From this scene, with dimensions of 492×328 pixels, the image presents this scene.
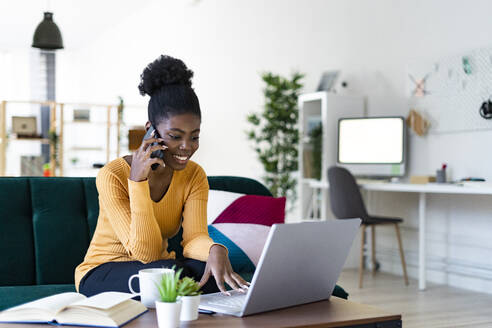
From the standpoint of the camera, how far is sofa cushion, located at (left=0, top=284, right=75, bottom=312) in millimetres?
1826

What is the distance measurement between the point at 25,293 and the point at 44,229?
33 cm

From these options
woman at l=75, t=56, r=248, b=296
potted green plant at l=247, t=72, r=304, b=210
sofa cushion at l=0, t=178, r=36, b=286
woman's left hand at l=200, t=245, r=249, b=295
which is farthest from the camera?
potted green plant at l=247, t=72, r=304, b=210

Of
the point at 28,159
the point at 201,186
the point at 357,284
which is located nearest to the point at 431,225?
the point at 357,284

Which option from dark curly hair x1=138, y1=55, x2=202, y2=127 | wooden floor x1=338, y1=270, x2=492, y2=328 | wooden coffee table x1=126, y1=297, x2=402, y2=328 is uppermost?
dark curly hair x1=138, y1=55, x2=202, y2=127

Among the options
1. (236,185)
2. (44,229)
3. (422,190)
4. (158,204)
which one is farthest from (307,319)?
(422,190)

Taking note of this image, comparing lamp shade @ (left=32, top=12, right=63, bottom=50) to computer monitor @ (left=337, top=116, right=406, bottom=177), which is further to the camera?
lamp shade @ (left=32, top=12, right=63, bottom=50)

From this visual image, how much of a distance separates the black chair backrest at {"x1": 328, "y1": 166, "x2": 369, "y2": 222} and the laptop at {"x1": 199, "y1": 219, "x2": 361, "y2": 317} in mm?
2798

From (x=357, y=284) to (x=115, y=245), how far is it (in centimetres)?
300

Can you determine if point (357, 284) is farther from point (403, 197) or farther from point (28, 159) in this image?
point (28, 159)

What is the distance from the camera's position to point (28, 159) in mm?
7922

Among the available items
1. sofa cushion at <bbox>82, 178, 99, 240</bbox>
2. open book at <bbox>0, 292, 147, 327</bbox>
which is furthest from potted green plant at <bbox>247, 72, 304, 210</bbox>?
open book at <bbox>0, 292, 147, 327</bbox>

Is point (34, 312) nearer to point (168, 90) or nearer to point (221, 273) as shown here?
point (221, 273)

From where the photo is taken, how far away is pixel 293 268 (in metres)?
1.37

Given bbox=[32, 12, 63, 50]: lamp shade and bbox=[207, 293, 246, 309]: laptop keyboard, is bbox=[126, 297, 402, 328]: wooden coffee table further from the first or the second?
bbox=[32, 12, 63, 50]: lamp shade
